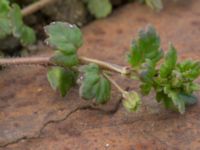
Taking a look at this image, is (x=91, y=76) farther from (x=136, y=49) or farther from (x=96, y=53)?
(x=96, y=53)

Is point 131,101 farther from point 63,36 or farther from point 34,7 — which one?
point 34,7

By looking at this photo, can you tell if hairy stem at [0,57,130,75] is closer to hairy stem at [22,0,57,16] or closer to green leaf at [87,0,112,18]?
hairy stem at [22,0,57,16]

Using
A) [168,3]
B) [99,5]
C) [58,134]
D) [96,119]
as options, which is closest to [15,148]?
[58,134]

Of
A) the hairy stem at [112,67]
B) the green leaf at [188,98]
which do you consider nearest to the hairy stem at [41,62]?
the hairy stem at [112,67]

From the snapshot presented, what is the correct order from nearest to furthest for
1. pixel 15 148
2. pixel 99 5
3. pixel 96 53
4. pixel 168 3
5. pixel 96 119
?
1. pixel 15 148
2. pixel 96 119
3. pixel 96 53
4. pixel 99 5
5. pixel 168 3

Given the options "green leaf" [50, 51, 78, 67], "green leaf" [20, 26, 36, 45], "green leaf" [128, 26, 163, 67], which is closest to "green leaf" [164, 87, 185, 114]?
"green leaf" [128, 26, 163, 67]

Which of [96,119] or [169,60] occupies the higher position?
[169,60]
